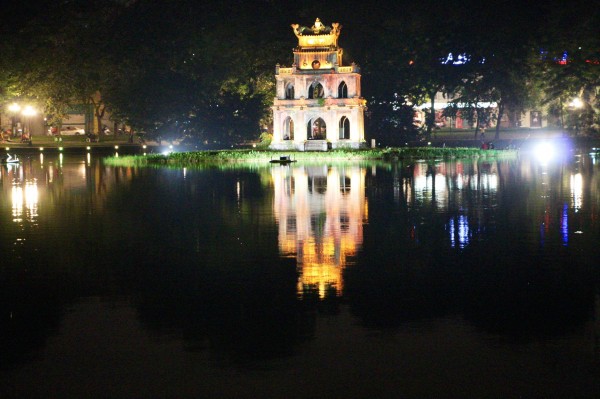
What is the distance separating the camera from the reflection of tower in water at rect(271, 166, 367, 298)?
18.0m

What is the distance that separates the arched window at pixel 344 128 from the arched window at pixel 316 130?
1808mm

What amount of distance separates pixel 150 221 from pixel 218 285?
10.5m

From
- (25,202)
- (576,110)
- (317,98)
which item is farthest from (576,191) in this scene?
(576,110)

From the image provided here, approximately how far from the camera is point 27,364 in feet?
39.1

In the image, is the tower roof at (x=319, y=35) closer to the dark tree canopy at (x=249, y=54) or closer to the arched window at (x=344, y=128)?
the arched window at (x=344, y=128)

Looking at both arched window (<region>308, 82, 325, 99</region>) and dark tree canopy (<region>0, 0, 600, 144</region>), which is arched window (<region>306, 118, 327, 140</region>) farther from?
dark tree canopy (<region>0, 0, 600, 144</region>)

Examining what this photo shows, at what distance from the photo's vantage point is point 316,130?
8819 cm

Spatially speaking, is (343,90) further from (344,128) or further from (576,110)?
(576,110)

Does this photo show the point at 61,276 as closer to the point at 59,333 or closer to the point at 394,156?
the point at 59,333

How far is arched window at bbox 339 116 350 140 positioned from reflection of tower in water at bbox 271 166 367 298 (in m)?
33.8

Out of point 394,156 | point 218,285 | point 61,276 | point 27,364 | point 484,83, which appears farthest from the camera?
point 484,83

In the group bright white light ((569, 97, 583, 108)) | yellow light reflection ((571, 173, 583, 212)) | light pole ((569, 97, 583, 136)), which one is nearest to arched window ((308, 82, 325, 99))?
light pole ((569, 97, 583, 136))

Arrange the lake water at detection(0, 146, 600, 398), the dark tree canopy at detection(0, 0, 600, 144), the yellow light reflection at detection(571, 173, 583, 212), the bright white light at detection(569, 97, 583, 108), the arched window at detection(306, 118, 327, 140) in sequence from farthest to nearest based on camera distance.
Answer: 1. the bright white light at detection(569, 97, 583, 108)
2. the dark tree canopy at detection(0, 0, 600, 144)
3. the arched window at detection(306, 118, 327, 140)
4. the yellow light reflection at detection(571, 173, 583, 212)
5. the lake water at detection(0, 146, 600, 398)

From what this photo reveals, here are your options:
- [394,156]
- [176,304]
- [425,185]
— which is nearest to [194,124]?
[394,156]
